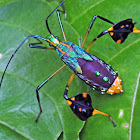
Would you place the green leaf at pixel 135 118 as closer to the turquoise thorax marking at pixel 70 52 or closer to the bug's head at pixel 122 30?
the bug's head at pixel 122 30

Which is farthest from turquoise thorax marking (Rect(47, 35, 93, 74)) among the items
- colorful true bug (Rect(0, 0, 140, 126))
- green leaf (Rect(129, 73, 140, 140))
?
green leaf (Rect(129, 73, 140, 140))

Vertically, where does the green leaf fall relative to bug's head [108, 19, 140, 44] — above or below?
below

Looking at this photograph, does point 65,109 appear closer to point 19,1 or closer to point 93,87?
point 93,87

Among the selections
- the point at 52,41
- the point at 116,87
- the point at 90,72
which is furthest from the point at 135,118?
the point at 52,41

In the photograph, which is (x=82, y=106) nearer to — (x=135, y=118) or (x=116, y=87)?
(x=116, y=87)

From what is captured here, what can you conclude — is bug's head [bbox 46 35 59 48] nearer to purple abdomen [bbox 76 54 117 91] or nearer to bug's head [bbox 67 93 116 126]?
purple abdomen [bbox 76 54 117 91]
